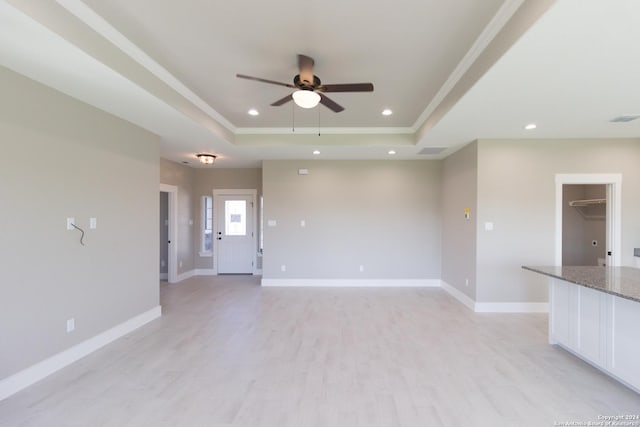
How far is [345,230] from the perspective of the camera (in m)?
6.18

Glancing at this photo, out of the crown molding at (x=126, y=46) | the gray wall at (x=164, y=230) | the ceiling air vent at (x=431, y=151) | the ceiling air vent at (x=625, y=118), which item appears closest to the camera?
the crown molding at (x=126, y=46)

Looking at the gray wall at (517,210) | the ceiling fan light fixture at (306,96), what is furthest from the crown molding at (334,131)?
the ceiling fan light fixture at (306,96)

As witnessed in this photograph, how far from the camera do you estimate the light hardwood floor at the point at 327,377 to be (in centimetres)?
218

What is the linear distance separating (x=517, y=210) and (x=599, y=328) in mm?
2203

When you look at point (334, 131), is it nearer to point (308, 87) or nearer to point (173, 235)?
point (308, 87)

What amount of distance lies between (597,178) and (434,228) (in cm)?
260

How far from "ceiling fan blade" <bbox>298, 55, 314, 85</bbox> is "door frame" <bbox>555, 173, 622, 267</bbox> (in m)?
4.13

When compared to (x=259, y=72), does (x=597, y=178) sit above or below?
below

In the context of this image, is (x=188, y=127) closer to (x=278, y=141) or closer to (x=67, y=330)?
(x=278, y=141)

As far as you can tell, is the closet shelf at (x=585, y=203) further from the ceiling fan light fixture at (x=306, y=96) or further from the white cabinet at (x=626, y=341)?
the ceiling fan light fixture at (x=306, y=96)

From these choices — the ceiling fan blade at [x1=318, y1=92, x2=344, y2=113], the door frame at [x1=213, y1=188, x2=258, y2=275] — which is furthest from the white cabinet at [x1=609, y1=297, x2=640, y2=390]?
the door frame at [x1=213, y1=188, x2=258, y2=275]

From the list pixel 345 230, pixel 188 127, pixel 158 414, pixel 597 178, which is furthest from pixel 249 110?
pixel 597 178

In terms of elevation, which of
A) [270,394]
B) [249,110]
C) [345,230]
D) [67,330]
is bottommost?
[270,394]

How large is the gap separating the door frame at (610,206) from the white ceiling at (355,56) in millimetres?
651
